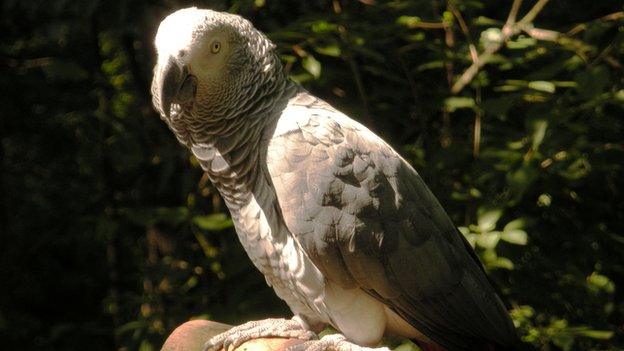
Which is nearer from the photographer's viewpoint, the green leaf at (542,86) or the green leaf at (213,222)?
the green leaf at (542,86)

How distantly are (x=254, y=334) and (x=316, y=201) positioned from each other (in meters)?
0.39

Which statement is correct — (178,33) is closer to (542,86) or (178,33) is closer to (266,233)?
(266,233)

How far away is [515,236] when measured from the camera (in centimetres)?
217

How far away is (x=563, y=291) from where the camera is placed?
2463mm

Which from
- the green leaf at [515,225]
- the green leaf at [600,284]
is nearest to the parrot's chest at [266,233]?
the green leaf at [515,225]

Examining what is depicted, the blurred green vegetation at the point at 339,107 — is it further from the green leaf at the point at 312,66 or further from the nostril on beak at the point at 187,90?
the nostril on beak at the point at 187,90

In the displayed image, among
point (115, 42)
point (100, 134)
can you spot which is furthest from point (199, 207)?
point (115, 42)

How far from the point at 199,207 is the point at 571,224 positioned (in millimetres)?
1111

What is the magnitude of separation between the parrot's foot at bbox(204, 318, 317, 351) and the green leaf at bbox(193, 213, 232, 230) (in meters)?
0.55

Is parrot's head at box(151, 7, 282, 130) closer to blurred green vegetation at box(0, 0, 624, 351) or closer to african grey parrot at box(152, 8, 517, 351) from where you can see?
african grey parrot at box(152, 8, 517, 351)

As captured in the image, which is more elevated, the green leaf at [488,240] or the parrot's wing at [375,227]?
the parrot's wing at [375,227]

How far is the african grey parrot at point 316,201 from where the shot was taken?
173cm

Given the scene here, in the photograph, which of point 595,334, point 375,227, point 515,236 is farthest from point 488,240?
point 375,227

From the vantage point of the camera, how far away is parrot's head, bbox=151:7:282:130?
1.70m
